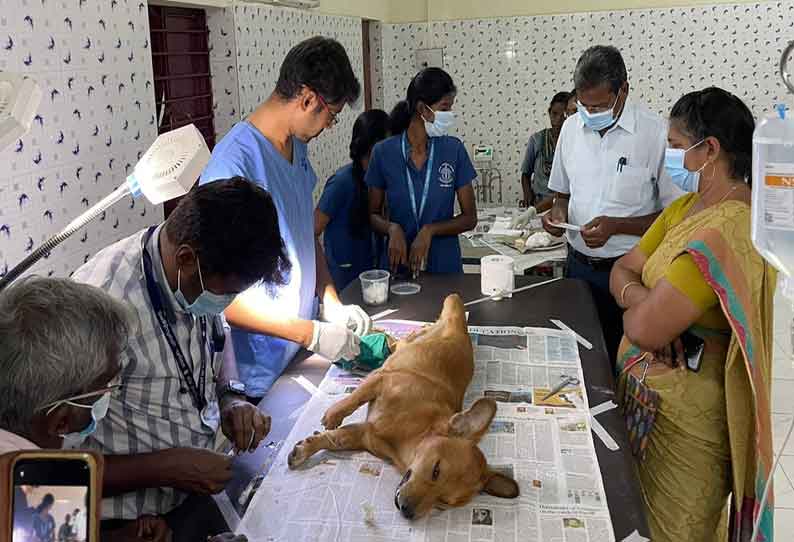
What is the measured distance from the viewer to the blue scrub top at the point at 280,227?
1885 mm

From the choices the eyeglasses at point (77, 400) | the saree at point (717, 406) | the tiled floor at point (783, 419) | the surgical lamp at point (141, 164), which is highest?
the surgical lamp at point (141, 164)

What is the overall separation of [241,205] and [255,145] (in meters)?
0.65

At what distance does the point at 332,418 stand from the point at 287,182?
79 cm

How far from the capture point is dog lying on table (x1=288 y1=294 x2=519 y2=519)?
51.9 inches

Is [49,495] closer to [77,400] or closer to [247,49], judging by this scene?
[77,400]

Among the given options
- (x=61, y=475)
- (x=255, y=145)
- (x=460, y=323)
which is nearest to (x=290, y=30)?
(x=255, y=145)

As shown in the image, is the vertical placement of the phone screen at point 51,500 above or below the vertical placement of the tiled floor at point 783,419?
above

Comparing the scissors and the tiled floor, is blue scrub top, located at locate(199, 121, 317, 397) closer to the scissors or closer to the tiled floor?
the scissors

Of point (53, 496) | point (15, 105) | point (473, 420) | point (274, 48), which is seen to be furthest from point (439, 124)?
point (53, 496)

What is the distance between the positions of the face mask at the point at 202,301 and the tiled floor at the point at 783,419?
1442 millimetres

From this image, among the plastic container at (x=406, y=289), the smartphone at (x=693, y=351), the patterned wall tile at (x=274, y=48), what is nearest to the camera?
the smartphone at (x=693, y=351)

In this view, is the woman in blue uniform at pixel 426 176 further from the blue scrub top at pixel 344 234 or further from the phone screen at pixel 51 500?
the phone screen at pixel 51 500

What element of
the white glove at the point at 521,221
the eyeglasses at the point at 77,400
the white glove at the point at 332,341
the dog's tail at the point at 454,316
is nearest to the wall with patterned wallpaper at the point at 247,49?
the dog's tail at the point at 454,316

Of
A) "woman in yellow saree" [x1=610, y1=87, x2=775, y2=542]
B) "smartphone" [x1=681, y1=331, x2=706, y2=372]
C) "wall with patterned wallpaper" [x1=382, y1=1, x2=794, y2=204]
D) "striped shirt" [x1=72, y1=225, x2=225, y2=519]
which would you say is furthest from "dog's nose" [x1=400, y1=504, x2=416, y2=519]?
"wall with patterned wallpaper" [x1=382, y1=1, x2=794, y2=204]
